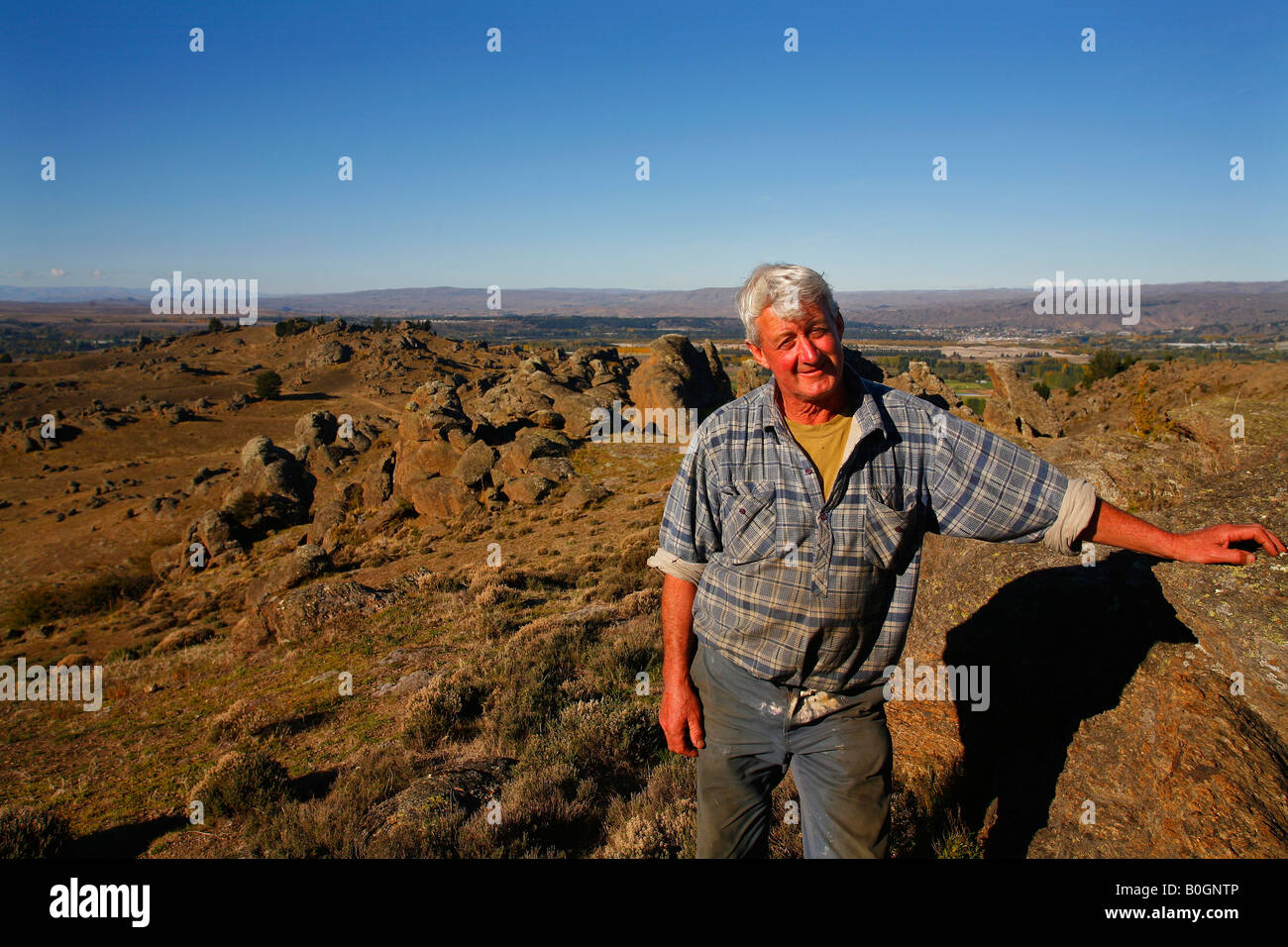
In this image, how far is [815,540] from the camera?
8.44 ft

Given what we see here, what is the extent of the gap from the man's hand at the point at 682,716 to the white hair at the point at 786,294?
4.89 feet

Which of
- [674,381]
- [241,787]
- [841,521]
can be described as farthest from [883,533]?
[674,381]

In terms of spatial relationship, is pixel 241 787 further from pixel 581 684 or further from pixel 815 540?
pixel 815 540

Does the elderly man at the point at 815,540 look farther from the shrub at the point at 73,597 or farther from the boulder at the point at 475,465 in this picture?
the shrub at the point at 73,597

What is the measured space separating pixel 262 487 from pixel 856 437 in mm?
27967

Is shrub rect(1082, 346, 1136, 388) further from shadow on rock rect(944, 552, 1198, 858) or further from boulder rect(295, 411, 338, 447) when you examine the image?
shadow on rock rect(944, 552, 1198, 858)

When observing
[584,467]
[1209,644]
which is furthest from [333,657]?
[584,467]

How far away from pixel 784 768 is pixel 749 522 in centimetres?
105

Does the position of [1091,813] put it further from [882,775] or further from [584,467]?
[584,467]

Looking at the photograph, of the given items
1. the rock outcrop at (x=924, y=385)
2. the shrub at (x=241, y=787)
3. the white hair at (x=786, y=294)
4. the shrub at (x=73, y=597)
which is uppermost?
the rock outcrop at (x=924, y=385)

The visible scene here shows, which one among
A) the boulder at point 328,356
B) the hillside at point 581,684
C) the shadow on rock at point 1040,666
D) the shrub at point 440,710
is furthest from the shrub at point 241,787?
the boulder at point 328,356

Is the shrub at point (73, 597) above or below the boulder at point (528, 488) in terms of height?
below

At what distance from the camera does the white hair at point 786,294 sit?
2.59m
